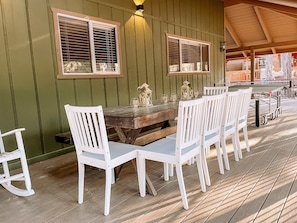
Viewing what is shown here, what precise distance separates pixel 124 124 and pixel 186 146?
60 centimetres

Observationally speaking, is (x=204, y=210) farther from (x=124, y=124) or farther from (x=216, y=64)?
(x=216, y=64)

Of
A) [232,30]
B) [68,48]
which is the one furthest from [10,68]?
[232,30]

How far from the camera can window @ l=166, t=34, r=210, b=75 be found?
5.70 metres

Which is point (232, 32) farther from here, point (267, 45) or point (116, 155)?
point (116, 155)

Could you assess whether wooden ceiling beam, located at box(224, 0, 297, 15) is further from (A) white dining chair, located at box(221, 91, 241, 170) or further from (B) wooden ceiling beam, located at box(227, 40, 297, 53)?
(A) white dining chair, located at box(221, 91, 241, 170)

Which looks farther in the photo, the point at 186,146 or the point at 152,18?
the point at 152,18

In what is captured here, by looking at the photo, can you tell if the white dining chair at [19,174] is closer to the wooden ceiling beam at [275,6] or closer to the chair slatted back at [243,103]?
the chair slatted back at [243,103]

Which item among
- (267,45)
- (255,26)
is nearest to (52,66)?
(255,26)

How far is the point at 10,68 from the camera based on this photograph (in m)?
2.89

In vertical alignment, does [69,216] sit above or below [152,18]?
below

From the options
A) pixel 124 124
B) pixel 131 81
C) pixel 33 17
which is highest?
pixel 33 17

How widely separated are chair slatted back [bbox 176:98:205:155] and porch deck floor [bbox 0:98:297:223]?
1.68 ft

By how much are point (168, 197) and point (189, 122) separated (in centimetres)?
72

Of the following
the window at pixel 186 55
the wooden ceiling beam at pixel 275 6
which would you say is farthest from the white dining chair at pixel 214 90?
the wooden ceiling beam at pixel 275 6
